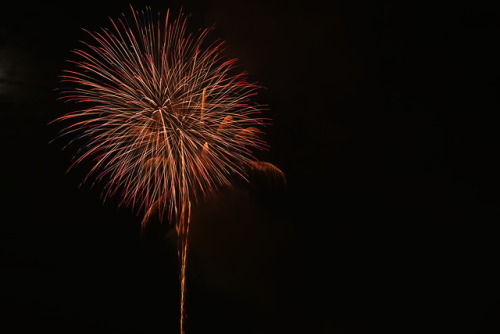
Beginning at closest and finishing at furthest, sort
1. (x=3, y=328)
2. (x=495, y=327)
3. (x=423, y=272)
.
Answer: (x=495, y=327), (x=423, y=272), (x=3, y=328)

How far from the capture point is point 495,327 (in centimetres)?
1198

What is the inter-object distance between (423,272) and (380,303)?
6.43 feet

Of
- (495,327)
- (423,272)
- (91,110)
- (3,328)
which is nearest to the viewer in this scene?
(91,110)

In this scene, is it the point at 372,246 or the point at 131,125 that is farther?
the point at 372,246

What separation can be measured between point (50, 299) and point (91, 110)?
12202 mm

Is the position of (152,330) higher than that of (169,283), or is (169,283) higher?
(169,283)

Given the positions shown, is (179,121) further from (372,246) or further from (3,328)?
(3,328)

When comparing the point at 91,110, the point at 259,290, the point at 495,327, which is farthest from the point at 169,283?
the point at 495,327

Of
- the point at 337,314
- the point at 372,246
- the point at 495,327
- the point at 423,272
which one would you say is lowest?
the point at 495,327

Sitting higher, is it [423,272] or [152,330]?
[423,272]

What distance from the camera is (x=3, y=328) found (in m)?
14.1

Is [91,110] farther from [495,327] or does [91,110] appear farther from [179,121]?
[495,327]

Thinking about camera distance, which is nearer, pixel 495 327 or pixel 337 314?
pixel 495 327

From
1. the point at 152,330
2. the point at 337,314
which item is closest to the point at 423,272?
the point at 337,314
